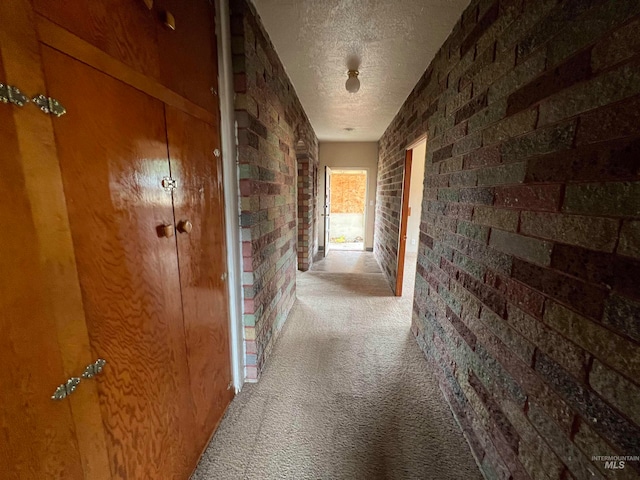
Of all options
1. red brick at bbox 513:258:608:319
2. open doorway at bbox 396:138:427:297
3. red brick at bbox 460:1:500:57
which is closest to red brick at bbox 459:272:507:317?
red brick at bbox 513:258:608:319

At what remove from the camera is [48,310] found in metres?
0.58

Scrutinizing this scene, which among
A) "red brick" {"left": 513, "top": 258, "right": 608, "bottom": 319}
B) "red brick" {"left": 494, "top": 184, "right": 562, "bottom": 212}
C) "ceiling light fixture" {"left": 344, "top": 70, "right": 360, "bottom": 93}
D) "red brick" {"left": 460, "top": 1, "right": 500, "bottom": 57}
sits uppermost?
"ceiling light fixture" {"left": 344, "top": 70, "right": 360, "bottom": 93}

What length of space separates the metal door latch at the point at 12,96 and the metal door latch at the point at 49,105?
0.02m

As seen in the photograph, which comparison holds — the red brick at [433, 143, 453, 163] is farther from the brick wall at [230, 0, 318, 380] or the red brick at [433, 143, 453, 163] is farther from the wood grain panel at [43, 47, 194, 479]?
the wood grain panel at [43, 47, 194, 479]

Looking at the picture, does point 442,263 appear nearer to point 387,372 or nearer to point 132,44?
point 387,372

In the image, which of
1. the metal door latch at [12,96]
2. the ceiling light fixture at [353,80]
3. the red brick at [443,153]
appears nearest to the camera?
the metal door latch at [12,96]

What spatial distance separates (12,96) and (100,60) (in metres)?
0.27

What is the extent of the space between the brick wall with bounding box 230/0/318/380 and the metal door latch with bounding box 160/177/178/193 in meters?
A: 0.53

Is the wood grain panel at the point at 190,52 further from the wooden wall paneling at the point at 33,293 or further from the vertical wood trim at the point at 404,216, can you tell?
the vertical wood trim at the point at 404,216

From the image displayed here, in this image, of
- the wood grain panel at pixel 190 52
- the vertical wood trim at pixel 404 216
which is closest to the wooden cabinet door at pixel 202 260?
the wood grain panel at pixel 190 52

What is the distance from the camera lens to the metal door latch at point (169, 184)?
938 millimetres

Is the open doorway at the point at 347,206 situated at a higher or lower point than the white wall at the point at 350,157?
lower

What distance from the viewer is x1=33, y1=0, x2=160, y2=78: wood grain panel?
1.97 ft

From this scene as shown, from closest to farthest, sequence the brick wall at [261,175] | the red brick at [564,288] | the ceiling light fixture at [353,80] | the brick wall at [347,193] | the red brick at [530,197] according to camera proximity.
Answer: the red brick at [564,288], the red brick at [530,197], the brick wall at [261,175], the ceiling light fixture at [353,80], the brick wall at [347,193]
